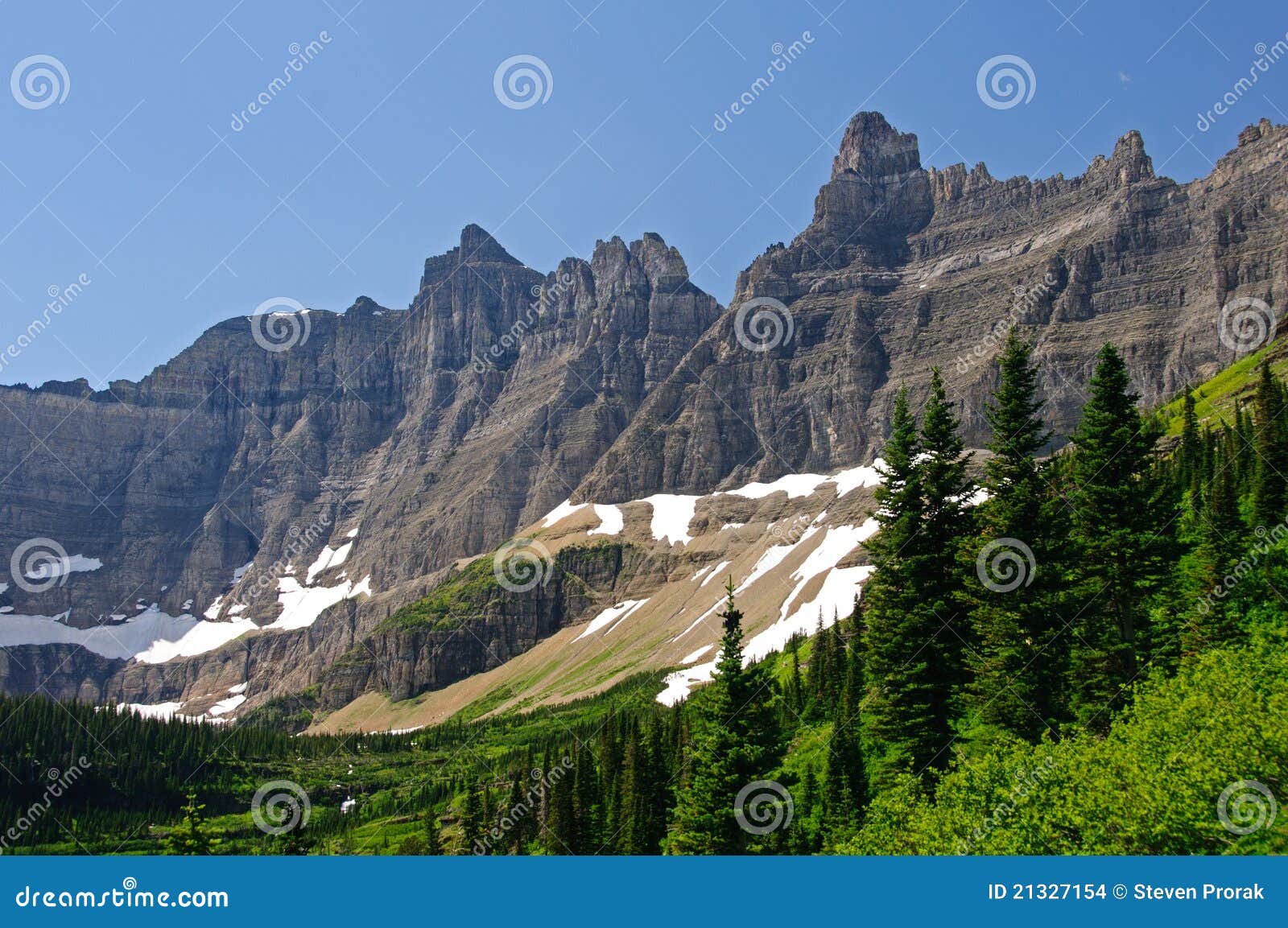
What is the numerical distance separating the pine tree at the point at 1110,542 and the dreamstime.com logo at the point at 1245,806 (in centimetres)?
1436

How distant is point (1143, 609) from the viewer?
43.1 metres

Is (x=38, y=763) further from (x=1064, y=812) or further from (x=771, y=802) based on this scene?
(x=1064, y=812)

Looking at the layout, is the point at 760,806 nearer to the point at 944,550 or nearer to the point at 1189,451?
the point at 944,550

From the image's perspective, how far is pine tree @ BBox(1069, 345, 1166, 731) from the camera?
39.2 metres

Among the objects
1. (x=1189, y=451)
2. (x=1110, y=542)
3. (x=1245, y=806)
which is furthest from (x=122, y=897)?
(x=1189, y=451)

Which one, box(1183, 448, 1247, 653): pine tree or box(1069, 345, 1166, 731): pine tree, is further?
box(1183, 448, 1247, 653): pine tree

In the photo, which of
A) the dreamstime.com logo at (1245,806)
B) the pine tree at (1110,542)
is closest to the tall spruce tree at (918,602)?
the pine tree at (1110,542)

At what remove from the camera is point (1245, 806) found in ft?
77.4

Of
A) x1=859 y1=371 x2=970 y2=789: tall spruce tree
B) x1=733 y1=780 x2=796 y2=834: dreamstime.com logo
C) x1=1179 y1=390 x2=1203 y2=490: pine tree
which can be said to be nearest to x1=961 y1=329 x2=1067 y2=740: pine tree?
x1=859 y1=371 x2=970 y2=789: tall spruce tree

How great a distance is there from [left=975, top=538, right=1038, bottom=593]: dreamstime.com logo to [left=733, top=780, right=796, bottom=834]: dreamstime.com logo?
39.4ft

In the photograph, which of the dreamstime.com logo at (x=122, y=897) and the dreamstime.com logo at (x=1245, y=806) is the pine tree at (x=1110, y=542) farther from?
the dreamstime.com logo at (x=122, y=897)

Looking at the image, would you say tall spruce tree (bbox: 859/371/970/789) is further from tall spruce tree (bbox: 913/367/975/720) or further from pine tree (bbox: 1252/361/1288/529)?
pine tree (bbox: 1252/361/1288/529)

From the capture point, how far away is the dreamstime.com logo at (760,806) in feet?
135

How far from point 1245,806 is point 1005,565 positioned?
15.2m
